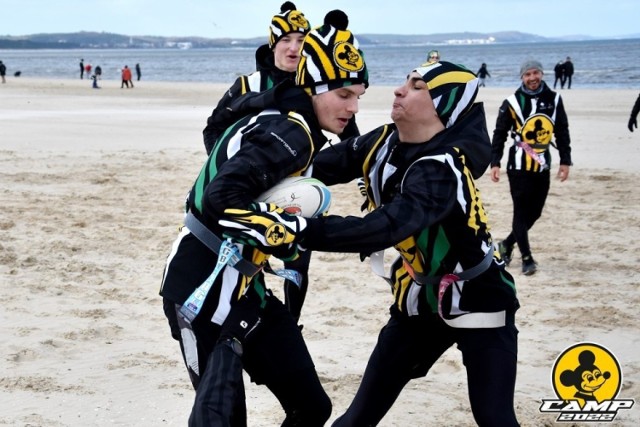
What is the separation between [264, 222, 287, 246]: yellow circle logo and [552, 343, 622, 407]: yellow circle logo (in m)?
2.53

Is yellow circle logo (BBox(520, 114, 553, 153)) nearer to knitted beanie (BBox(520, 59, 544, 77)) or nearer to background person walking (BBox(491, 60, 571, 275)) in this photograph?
background person walking (BBox(491, 60, 571, 275))

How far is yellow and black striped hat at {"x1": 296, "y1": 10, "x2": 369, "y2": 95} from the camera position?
12.4ft

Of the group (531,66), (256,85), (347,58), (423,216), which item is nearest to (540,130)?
(531,66)

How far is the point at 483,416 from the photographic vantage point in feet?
12.4

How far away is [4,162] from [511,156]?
8877 millimetres

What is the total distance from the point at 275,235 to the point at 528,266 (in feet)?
19.3

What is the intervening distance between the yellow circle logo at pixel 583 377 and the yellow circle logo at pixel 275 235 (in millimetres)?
2534

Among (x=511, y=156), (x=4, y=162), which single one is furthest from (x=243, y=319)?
(x=4, y=162)

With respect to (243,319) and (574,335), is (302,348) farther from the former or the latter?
(574,335)

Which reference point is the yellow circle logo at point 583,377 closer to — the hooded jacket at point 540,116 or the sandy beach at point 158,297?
the sandy beach at point 158,297

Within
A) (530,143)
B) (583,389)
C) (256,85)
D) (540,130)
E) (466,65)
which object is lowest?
(466,65)

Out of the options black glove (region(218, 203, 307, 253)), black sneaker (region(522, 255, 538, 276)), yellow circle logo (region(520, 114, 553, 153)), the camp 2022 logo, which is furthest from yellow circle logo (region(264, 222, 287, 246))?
yellow circle logo (region(520, 114, 553, 153))

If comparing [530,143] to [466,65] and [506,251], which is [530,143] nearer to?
[506,251]

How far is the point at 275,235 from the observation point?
329 centimetres
